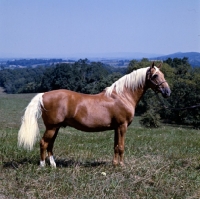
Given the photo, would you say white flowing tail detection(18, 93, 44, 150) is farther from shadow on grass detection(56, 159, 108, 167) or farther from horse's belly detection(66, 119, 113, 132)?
shadow on grass detection(56, 159, 108, 167)

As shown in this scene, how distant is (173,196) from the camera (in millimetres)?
5266

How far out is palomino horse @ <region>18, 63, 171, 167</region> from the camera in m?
6.39

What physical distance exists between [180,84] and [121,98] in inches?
1859

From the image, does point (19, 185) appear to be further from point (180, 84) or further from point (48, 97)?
point (180, 84)

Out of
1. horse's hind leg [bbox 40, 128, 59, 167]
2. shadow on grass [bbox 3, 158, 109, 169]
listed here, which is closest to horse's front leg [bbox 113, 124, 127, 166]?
shadow on grass [bbox 3, 158, 109, 169]

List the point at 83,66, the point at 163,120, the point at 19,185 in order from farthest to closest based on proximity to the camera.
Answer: the point at 83,66
the point at 163,120
the point at 19,185

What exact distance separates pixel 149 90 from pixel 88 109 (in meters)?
31.4

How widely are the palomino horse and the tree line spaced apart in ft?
65.0

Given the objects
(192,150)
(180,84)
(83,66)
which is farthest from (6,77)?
(192,150)

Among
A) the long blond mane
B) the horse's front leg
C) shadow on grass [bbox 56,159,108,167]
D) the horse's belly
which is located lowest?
shadow on grass [bbox 56,159,108,167]

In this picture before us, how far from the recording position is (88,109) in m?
6.46

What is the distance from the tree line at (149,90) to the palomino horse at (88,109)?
19.8m

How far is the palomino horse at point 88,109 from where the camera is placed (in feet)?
21.0

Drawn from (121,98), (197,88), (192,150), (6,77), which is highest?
(121,98)
